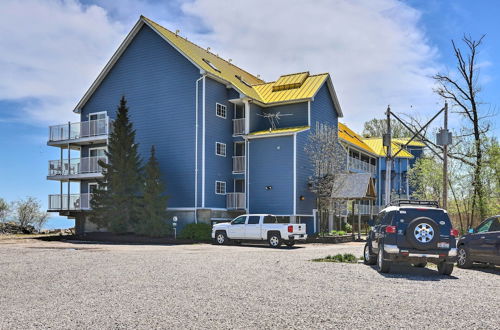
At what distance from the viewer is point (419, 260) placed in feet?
45.8

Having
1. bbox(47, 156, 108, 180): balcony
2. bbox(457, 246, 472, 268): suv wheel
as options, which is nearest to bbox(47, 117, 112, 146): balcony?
bbox(47, 156, 108, 180): balcony

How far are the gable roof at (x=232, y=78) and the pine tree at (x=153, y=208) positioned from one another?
7295 millimetres

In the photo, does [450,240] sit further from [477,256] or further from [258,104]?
[258,104]

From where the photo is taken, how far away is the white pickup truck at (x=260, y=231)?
84.8 feet

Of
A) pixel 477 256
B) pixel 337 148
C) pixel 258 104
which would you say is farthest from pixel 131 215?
pixel 477 256

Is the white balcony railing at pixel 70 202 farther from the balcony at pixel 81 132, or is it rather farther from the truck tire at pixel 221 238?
the truck tire at pixel 221 238

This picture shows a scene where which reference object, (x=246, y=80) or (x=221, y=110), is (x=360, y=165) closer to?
(x=246, y=80)

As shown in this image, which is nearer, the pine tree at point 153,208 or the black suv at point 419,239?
the black suv at point 419,239

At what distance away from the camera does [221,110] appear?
3531 cm

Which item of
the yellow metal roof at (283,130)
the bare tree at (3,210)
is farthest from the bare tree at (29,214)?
the yellow metal roof at (283,130)

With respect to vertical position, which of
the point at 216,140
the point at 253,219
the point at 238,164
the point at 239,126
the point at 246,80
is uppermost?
the point at 246,80

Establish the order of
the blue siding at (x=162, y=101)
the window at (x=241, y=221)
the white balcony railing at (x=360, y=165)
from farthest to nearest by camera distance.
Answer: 1. the white balcony railing at (x=360, y=165)
2. the blue siding at (x=162, y=101)
3. the window at (x=241, y=221)

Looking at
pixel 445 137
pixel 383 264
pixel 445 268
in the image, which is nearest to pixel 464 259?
pixel 445 268

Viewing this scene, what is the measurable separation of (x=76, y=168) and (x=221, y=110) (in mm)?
11008
